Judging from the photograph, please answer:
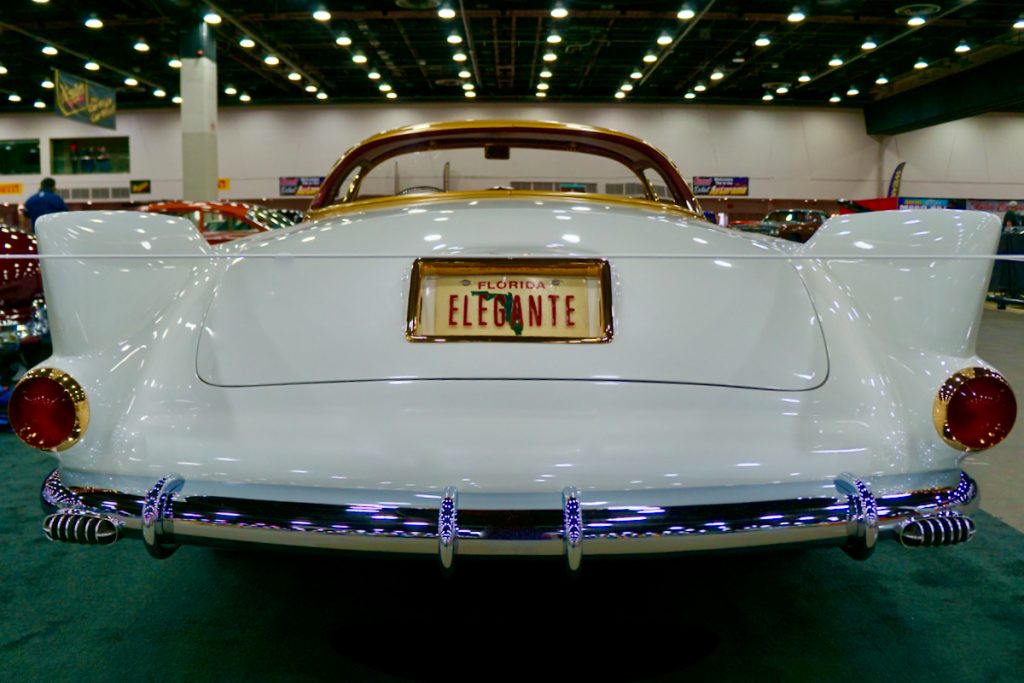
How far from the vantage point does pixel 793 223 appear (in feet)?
66.0

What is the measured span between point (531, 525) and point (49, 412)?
1.00 m

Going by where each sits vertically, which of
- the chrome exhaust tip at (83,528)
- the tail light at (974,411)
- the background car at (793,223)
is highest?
the background car at (793,223)

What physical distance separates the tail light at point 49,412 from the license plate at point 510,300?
2.21ft

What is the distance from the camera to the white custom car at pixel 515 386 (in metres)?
1.32

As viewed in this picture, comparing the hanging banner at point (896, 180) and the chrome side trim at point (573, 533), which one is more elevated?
the hanging banner at point (896, 180)

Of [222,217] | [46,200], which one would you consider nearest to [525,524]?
[222,217]

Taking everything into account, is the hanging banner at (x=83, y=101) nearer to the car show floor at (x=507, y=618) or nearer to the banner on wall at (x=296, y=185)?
the banner on wall at (x=296, y=185)

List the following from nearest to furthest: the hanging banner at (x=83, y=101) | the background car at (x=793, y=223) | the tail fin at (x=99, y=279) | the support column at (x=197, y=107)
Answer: the tail fin at (x=99, y=279) < the support column at (x=197, y=107) < the hanging banner at (x=83, y=101) < the background car at (x=793, y=223)

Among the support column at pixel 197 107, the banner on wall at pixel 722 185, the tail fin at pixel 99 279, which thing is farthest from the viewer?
the banner on wall at pixel 722 185

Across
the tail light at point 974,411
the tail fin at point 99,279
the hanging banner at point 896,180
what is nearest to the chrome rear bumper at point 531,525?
the tail light at point 974,411

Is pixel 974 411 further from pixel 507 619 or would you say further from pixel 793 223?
pixel 793 223

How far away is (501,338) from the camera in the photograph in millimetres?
1542

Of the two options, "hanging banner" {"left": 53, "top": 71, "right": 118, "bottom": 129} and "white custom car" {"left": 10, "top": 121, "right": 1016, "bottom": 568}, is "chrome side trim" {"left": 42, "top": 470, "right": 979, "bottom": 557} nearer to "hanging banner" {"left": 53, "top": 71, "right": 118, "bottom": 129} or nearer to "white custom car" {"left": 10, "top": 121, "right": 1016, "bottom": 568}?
"white custom car" {"left": 10, "top": 121, "right": 1016, "bottom": 568}

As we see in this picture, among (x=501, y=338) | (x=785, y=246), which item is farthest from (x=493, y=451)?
(x=785, y=246)
